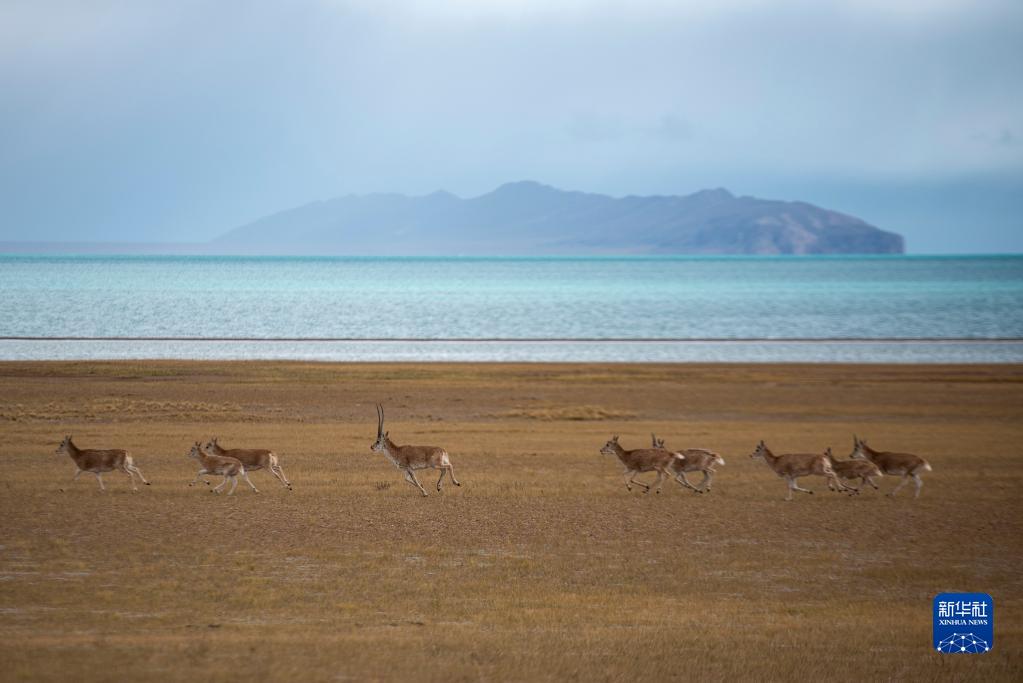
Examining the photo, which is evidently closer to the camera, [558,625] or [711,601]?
[558,625]

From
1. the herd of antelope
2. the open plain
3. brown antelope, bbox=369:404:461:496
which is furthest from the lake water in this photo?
brown antelope, bbox=369:404:461:496

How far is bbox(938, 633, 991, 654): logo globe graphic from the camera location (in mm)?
9523

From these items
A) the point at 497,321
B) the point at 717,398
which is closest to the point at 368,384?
the point at 717,398

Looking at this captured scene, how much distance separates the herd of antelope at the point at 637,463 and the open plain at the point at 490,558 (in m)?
0.35

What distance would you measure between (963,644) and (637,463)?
783 cm

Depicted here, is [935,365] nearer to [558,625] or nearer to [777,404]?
[777,404]

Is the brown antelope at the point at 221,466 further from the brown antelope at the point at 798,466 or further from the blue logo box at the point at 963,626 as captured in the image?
the blue logo box at the point at 963,626

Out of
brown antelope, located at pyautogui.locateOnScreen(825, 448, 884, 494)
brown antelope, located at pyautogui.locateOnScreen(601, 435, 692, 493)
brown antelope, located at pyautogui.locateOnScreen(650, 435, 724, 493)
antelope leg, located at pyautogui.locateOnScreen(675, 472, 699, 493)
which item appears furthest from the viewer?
antelope leg, located at pyautogui.locateOnScreen(675, 472, 699, 493)

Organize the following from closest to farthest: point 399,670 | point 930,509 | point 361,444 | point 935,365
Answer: point 399,670 → point 930,509 → point 361,444 → point 935,365

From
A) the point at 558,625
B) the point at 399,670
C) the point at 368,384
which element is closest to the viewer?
the point at 399,670

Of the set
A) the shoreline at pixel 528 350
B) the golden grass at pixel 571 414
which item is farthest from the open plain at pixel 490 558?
the shoreline at pixel 528 350

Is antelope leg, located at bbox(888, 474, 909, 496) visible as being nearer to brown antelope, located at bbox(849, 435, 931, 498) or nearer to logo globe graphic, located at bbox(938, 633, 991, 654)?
brown antelope, located at bbox(849, 435, 931, 498)

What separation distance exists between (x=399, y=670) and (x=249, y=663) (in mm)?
1297

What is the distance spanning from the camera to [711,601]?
11047 mm
